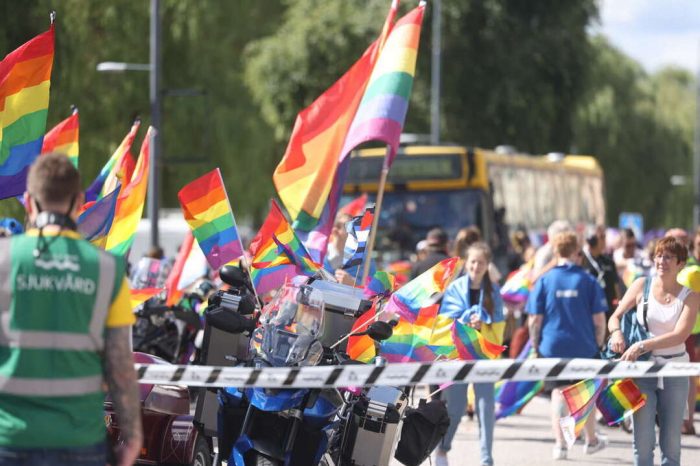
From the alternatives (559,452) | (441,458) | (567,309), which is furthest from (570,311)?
(441,458)

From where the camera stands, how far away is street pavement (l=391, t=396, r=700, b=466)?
10.7m

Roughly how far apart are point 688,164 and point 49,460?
180ft

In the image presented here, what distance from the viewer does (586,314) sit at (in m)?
10.3

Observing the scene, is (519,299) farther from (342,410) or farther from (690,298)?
(342,410)

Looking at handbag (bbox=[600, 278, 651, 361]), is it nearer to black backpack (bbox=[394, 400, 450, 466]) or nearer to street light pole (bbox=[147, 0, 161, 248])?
black backpack (bbox=[394, 400, 450, 466])

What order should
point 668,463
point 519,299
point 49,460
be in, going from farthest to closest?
point 519,299 → point 668,463 → point 49,460

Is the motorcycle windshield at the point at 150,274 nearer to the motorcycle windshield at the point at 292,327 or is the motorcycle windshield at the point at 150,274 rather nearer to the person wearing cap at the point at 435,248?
the person wearing cap at the point at 435,248

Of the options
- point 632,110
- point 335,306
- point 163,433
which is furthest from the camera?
point 632,110

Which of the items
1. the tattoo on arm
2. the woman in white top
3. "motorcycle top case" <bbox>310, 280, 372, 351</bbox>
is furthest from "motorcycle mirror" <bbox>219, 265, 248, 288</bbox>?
the tattoo on arm

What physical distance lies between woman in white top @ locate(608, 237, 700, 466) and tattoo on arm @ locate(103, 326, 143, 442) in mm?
4040

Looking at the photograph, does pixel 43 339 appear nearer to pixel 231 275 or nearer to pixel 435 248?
pixel 231 275

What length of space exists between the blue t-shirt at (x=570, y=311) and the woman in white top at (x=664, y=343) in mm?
1794

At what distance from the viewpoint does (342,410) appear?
716 cm

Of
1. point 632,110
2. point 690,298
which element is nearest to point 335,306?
point 690,298
